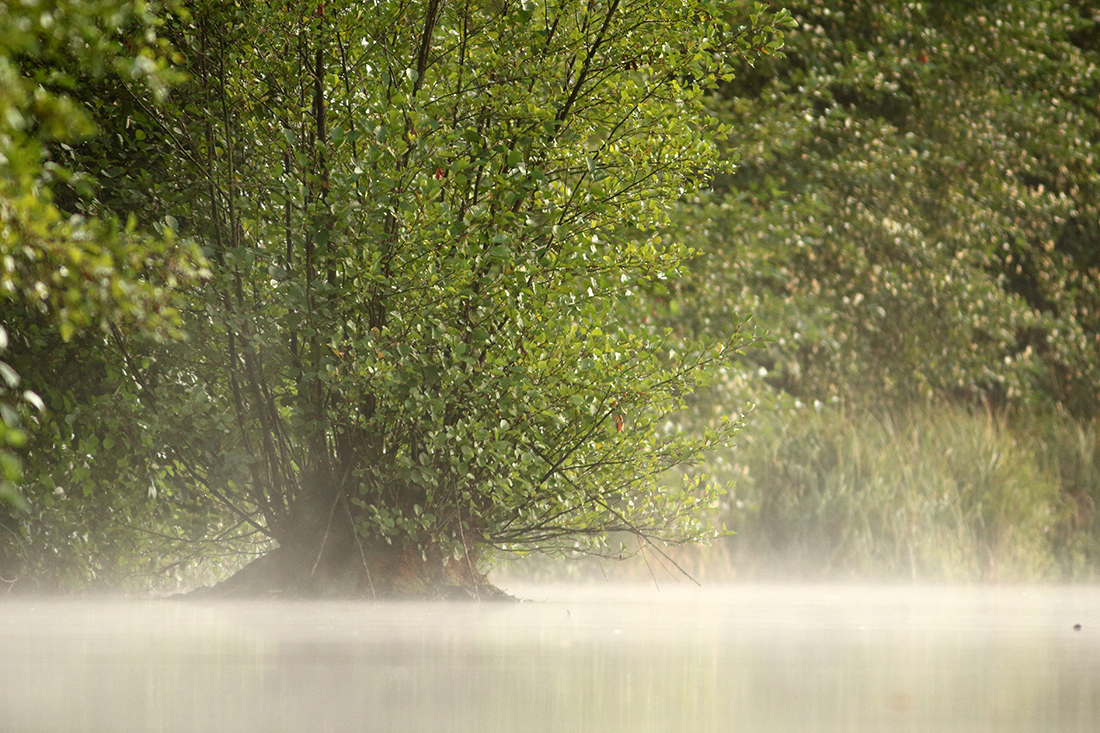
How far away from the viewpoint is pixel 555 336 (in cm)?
655

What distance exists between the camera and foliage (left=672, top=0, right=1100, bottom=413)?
13820 mm

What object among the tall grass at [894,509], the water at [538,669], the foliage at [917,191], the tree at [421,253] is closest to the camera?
the water at [538,669]

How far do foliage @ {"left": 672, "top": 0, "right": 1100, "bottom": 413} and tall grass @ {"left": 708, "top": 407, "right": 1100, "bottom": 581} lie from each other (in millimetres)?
1659

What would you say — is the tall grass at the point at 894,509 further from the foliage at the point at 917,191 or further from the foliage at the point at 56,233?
the foliage at the point at 56,233

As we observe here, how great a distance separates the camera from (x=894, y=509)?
11.3 m

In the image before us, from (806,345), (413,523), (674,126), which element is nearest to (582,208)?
(674,126)

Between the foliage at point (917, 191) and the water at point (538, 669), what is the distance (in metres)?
7.20

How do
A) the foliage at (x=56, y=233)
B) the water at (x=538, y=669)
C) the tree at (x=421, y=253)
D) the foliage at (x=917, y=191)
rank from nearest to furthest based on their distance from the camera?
the foliage at (x=56, y=233), the water at (x=538, y=669), the tree at (x=421, y=253), the foliage at (x=917, y=191)

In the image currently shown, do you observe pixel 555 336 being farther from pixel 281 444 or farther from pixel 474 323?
pixel 281 444

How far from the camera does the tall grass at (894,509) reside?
440 inches

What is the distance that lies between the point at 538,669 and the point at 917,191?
1238 cm

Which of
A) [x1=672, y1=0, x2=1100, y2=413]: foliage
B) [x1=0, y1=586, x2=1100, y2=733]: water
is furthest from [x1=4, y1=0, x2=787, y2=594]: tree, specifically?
[x1=672, y1=0, x2=1100, y2=413]: foliage

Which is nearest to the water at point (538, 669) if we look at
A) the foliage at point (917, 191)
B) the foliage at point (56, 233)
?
the foliage at point (56, 233)

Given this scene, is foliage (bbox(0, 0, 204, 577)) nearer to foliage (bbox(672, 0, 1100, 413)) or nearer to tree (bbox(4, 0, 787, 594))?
tree (bbox(4, 0, 787, 594))
